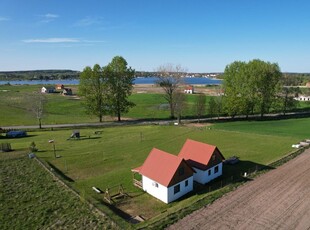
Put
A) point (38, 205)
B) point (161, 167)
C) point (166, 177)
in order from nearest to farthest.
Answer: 1. point (38, 205)
2. point (166, 177)
3. point (161, 167)

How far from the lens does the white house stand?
24.5 meters

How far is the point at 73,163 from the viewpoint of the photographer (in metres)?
35.3

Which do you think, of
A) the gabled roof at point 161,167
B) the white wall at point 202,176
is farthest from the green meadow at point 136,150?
the gabled roof at point 161,167

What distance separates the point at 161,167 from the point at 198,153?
6.13 m

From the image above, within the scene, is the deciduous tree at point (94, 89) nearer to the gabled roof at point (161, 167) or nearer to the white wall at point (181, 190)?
the gabled roof at point (161, 167)

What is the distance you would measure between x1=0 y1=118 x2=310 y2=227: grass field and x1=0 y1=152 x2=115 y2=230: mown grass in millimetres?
1547

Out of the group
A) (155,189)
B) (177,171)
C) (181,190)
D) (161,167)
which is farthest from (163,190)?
(161,167)

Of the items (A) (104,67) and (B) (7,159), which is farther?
(A) (104,67)

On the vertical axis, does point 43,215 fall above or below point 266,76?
below

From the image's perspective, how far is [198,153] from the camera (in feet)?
99.2

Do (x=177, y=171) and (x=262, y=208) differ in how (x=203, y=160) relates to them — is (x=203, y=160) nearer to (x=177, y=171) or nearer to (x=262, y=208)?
(x=177, y=171)

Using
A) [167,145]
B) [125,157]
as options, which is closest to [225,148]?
[167,145]

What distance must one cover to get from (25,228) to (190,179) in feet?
49.4

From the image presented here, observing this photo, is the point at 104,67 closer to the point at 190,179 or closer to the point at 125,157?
the point at 125,157
